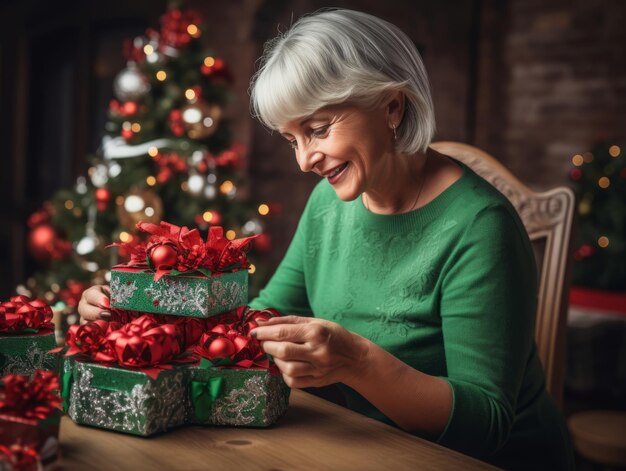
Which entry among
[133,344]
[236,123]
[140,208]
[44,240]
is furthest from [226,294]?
[236,123]

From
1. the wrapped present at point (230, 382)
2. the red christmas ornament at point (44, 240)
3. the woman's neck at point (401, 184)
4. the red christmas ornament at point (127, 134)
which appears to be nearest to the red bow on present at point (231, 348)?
the wrapped present at point (230, 382)

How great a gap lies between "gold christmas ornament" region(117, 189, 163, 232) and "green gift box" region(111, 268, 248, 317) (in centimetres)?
220

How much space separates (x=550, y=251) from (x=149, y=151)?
2.22 m

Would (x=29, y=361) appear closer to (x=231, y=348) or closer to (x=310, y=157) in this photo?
(x=231, y=348)

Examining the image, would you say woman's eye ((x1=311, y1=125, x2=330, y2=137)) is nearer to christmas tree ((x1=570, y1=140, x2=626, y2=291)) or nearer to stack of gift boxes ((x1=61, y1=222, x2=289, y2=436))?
stack of gift boxes ((x1=61, y1=222, x2=289, y2=436))

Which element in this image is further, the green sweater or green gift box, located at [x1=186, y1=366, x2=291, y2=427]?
the green sweater

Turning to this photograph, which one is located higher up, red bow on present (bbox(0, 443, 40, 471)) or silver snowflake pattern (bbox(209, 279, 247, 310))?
silver snowflake pattern (bbox(209, 279, 247, 310))

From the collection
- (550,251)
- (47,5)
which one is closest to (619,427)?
(550,251)

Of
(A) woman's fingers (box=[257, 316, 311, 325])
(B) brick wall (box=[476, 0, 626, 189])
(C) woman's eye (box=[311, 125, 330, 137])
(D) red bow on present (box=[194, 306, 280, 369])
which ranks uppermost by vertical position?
(B) brick wall (box=[476, 0, 626, 189])

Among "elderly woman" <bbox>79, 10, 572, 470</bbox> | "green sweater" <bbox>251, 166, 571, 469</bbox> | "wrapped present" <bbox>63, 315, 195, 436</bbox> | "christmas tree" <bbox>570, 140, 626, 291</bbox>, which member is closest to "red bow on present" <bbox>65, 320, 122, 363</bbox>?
"wrapped present" <bbox>63, 315, 195, 436</bbox>

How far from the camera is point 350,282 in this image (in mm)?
1496

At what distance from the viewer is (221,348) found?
1.01 m

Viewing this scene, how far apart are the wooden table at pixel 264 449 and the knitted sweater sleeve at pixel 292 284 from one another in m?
0.59

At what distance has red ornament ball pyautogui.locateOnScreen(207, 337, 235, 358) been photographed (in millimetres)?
1009
